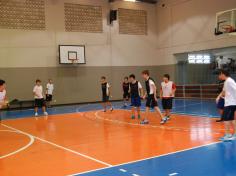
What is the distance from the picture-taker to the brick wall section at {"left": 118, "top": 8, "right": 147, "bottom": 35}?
24.1 meters

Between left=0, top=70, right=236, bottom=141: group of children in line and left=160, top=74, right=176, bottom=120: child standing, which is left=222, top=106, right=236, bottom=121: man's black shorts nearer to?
left=0, top=70, right=236, bottom=141: group of children in line

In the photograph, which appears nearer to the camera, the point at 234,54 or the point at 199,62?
the point at 234,54

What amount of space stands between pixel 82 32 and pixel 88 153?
16565mm

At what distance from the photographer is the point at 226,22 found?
18.4 metres

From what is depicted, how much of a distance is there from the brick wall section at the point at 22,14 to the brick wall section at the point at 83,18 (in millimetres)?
1847

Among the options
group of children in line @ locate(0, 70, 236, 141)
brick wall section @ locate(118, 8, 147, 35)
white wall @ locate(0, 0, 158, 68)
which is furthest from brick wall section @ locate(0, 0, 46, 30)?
brick wall section @ locate(118, 8, 147, 35)

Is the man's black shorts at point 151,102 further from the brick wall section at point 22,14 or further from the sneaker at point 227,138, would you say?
the brick wall section at point 22,14

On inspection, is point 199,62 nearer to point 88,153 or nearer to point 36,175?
point 88,153

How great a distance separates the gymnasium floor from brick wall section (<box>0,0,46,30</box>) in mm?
10974

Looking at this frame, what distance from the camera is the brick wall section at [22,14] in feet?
63.4

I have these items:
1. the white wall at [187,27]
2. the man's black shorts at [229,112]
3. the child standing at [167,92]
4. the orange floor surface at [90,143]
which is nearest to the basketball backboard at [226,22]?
the white wall at [187,27]

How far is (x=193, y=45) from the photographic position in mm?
22422

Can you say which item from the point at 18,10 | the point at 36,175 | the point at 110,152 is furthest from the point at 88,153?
the point at 18,10

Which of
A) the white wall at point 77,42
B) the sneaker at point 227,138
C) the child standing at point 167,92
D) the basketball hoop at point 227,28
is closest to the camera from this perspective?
the sneaker at point 227,138
